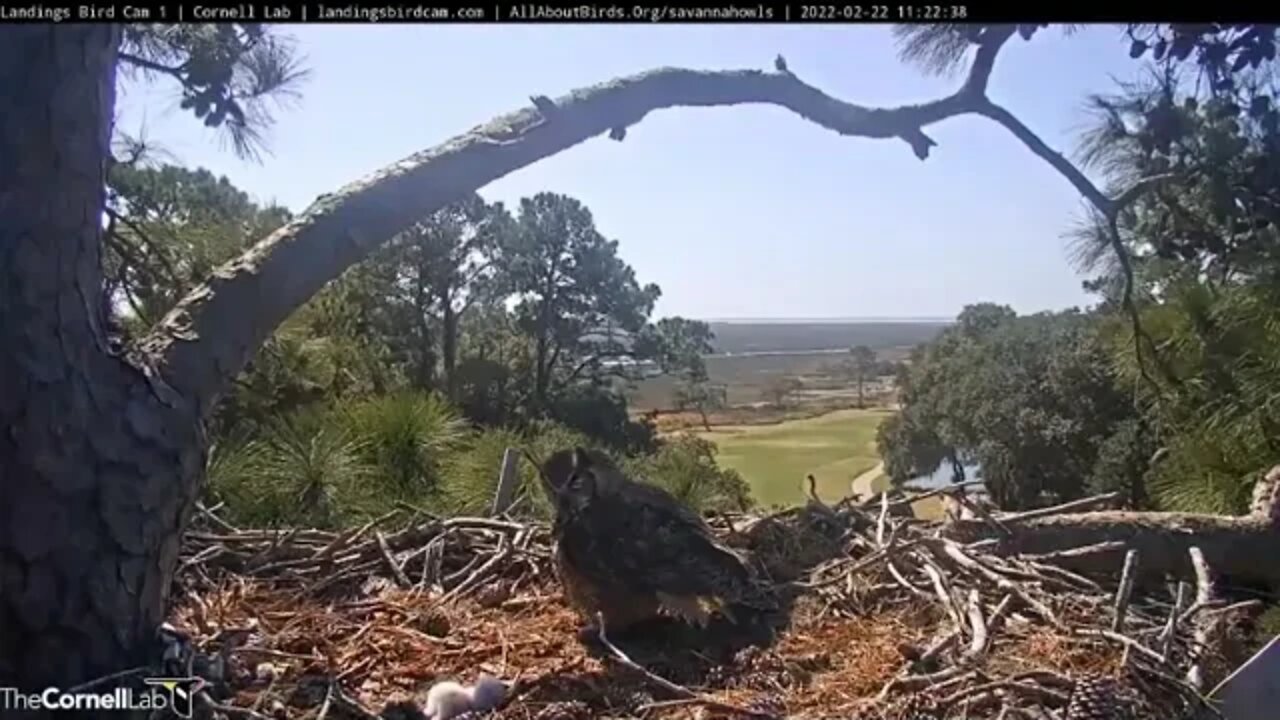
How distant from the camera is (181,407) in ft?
3.43

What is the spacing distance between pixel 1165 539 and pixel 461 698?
1412 mm

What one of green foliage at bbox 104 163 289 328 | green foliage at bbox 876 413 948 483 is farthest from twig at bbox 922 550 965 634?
green foliage at bbox 876 413 948 483

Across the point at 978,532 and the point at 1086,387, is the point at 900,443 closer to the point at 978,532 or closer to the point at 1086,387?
the point at 1086,387

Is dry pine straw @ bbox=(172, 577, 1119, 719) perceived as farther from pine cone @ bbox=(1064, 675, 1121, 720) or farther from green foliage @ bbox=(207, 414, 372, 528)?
green foliage @ bbox=(207, 414, 372, 528)

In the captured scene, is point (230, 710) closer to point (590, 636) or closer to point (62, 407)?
point (62, 407)

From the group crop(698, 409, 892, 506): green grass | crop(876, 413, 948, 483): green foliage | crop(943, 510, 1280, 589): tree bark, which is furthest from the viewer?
crop(876, 413, 948, 483): green foliage

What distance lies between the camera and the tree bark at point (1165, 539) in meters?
1.89

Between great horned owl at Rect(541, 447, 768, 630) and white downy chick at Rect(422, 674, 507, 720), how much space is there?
285 millimetres

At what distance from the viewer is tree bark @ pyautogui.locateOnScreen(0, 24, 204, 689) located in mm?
934

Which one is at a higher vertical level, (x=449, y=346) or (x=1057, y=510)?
(x=449, y=346)

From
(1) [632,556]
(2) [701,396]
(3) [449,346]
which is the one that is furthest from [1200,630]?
(3) [449,346]

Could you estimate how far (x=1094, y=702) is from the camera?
1035mm
